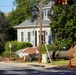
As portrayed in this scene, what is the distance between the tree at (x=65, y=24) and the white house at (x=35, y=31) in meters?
7.17

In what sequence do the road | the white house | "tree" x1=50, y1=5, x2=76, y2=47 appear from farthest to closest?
the white house → "tree" x1=50, y1=5, x2=76, y2=47 → the road

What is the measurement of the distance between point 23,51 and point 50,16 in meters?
6.91

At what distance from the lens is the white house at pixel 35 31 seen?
51522mm

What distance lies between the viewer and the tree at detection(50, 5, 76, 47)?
139ft

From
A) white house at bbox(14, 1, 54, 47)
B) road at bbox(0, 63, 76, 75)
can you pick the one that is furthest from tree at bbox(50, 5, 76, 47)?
road at bbox(0, 63, 76, 75)

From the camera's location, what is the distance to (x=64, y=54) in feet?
128

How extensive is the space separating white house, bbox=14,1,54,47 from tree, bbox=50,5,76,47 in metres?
7.17

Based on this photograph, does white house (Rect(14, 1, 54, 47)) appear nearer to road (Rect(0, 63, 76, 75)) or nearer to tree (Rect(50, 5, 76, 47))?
tree (Rect(50, 5, 76, 47))

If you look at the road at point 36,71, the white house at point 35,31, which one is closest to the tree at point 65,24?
the white house at point 35,31

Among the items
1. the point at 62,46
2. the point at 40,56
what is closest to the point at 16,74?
the point at 40,56

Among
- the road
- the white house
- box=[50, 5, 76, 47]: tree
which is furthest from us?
the white house

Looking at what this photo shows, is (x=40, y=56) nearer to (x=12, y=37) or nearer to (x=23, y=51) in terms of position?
(x=23, y=51)

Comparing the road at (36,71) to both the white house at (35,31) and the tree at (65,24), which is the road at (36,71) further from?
the white house at (35,31)

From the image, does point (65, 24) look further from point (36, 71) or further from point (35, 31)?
point (36, 71)
